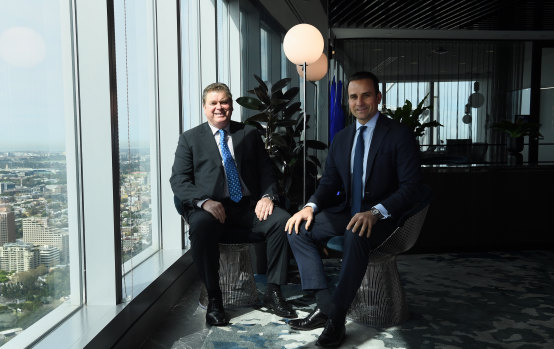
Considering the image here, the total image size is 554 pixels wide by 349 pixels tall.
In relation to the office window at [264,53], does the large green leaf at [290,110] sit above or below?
below

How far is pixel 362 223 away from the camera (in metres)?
2.56

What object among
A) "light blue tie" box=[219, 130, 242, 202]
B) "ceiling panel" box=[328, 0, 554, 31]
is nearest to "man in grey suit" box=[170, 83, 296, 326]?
"light blue tie" box=[219, 130, 242, 202]

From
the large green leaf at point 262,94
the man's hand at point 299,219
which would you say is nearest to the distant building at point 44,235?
the man's hand at point 299,219

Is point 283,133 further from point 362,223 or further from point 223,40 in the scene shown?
point 223,40

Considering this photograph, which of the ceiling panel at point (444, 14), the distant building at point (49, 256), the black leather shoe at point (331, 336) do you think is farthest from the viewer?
the ceiling panel at point (444, 14)

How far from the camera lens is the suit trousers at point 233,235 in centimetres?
282

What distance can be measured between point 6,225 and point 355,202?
72.1 inches

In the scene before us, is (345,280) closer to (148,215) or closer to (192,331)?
(192,331)

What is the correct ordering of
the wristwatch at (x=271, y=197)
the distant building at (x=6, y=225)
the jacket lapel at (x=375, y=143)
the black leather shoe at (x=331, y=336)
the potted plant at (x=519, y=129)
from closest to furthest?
the distant building at (x=6, y=225) < the black leather shoe at (x=331, y=336) < the jacket lapel at (x=375, y=143) < the wristwatch at (x=271, y=197) < the potted plant at (x=519, y=129)

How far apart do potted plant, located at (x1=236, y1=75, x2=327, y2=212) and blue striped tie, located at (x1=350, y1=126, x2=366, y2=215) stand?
0.98m

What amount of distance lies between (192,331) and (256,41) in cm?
413

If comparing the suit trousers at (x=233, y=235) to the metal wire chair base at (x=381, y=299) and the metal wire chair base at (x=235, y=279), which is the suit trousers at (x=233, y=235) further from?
the metal wire chair base at (x=381, y=299)

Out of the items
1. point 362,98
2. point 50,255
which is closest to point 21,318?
point 50,255

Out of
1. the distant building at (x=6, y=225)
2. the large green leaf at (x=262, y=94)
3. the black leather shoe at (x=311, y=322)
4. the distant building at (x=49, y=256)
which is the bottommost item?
the black leather shoe at (x=311, y=322)
